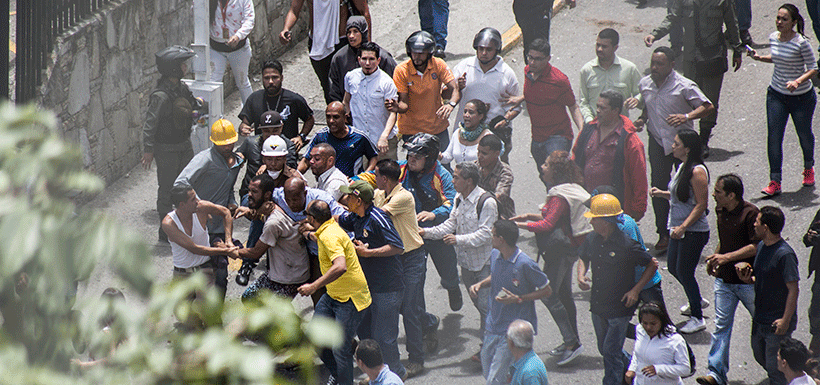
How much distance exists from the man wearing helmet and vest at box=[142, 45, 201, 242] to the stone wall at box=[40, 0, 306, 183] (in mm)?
1044

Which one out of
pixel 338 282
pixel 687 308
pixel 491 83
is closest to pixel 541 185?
pixel 491 83

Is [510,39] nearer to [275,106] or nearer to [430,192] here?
[275,106]

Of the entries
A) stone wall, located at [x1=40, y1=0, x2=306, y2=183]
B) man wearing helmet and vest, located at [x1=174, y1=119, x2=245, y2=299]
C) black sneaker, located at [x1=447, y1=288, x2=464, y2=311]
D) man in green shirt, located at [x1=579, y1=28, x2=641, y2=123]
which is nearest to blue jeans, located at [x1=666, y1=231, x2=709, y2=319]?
man in green shirt, located at [x1=579, y1=28, x2=641, y2=123]

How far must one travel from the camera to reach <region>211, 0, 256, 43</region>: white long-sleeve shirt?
9469mm

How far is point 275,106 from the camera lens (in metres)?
8.05

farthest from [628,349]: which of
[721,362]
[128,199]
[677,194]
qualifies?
[128,199]

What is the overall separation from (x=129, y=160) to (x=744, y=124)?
721cm

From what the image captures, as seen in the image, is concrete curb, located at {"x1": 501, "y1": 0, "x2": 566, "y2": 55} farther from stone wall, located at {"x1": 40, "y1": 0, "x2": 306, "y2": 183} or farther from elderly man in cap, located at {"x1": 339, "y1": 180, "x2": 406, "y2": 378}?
elderly man in cap, located at {"x1": 339, "y1": 180, "x2": 406, "y2": 378}

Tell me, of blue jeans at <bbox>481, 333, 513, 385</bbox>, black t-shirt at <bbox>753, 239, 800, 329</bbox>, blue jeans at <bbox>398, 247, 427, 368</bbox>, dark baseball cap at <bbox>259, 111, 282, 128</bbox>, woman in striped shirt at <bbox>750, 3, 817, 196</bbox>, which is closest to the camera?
black t-shirt at <bbox>753, 239, 800, 329</bbox>

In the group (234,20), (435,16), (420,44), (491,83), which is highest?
(435,16)

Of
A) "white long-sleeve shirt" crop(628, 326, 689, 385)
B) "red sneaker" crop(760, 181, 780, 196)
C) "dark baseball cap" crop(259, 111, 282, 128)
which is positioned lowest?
"white long-sleeve shirt" crop(628, 326, 689, 385)

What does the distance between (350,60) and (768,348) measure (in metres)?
4.65

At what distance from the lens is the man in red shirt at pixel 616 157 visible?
24.4 ft

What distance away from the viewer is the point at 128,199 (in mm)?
9070
